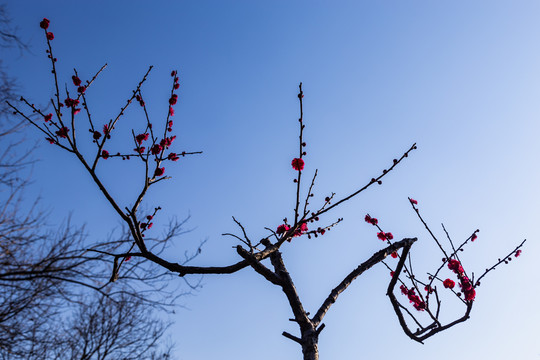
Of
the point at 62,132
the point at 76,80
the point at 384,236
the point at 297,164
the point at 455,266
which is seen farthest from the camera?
the point at 384,236

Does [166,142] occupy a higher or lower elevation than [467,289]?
higher

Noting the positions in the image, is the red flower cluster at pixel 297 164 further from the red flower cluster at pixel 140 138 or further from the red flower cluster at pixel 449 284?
the red flower cluster at pixel 449 284

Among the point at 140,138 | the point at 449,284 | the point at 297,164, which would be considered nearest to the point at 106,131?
the point at 140,138

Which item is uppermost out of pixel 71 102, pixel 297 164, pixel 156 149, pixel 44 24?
pixel 44 24

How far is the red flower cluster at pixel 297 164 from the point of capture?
288 cm

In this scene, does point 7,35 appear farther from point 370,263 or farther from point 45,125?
point 370,263

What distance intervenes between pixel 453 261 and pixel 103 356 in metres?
9.67

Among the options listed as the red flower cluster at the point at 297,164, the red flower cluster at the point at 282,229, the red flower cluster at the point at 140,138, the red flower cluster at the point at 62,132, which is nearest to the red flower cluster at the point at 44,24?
the red flower cluster at the point at 62,132

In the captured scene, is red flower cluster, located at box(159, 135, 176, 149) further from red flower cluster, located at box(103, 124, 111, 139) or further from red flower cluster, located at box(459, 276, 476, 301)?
red flower cluster, located at box(459, 276, 476, 301)

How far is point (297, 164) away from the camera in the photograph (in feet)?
9.98

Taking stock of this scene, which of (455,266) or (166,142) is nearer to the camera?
(166,142)

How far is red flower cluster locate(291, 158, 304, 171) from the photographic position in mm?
2885

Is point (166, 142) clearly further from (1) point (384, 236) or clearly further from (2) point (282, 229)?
(1) point (384, 236)

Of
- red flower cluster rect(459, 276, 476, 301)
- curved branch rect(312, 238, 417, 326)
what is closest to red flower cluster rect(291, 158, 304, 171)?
curved branch rect(312, 238, 417, 326)
